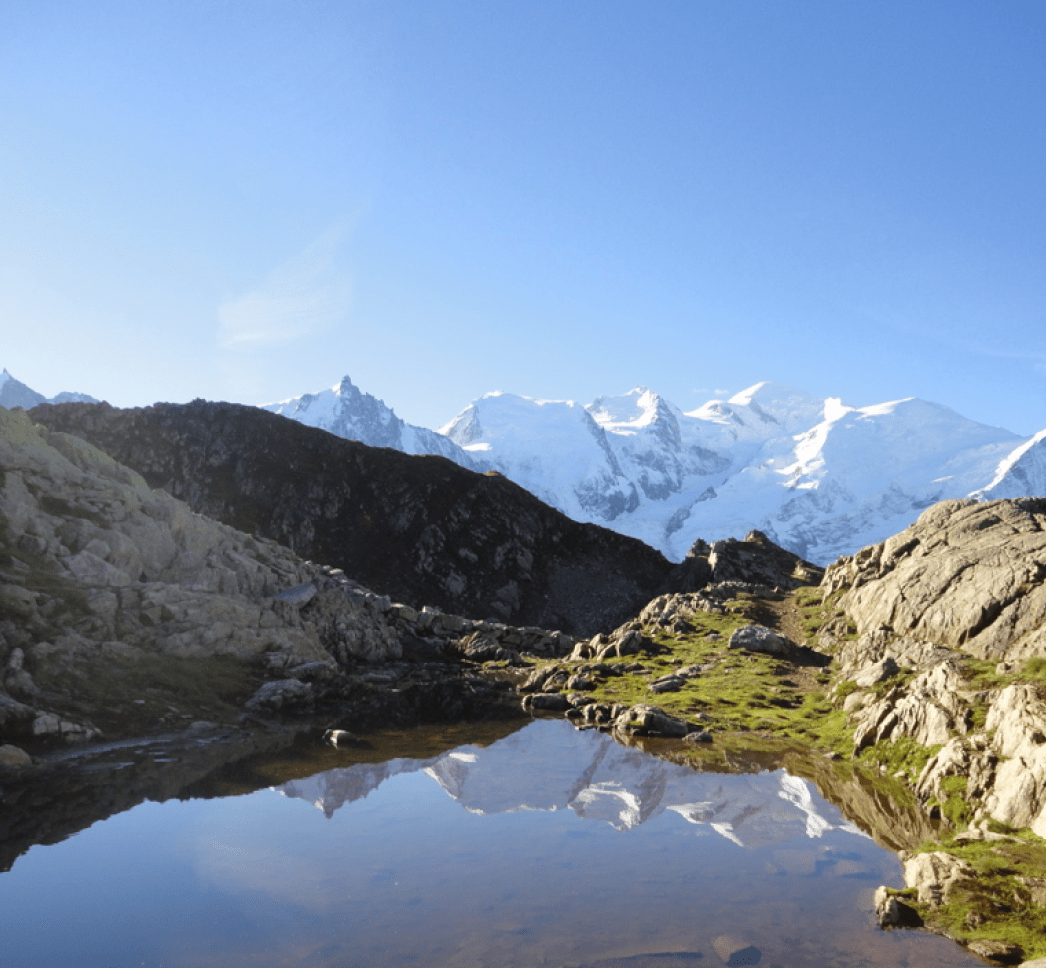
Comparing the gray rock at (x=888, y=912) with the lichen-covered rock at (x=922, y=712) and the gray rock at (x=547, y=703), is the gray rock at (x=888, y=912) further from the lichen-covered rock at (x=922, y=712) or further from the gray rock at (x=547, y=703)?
the gray rock at (x=547, y=703)

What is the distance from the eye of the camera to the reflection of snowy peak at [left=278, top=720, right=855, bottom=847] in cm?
3500

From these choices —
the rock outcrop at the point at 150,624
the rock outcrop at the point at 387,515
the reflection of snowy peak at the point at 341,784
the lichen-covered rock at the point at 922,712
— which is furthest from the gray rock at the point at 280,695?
the rock outcrop at the point at 387,515

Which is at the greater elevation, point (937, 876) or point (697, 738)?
point (937, 876)

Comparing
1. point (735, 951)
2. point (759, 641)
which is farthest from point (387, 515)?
point (735, 951)

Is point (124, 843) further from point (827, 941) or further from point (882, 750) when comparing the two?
point (882, 750)

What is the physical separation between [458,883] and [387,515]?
5456 inches

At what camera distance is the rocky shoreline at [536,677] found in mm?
30750

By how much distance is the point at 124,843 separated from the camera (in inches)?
1134

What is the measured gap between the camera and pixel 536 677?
259 ft

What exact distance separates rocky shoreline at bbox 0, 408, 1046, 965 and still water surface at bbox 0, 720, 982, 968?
2.54 meters

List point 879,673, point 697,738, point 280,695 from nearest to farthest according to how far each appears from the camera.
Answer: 1. point 697,738
2. point 879,673
3. point 280,695

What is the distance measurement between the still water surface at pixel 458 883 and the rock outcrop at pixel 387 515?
107724mm

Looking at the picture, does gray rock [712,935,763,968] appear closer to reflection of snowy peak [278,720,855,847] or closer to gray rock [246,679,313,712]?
reflection of snowy peak [278,720,855,847]

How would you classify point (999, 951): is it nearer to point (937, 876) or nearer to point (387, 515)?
point (937, 876)
